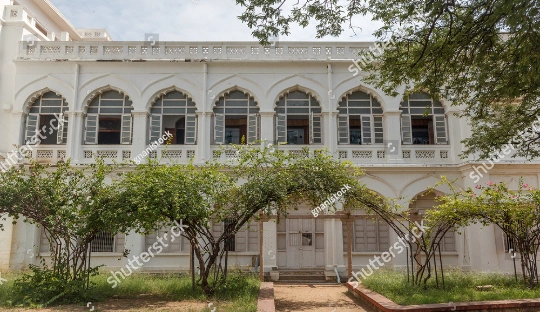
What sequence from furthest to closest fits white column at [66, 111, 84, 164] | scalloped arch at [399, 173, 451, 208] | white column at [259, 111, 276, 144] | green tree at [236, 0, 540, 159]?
1. white column at [259, 111, 276, 144]
2. white column at [66, 111, 84, 164]
3. scalloped arch at [399, 173, 451, 208]
4. green tree at [236, 0, 540, 159]

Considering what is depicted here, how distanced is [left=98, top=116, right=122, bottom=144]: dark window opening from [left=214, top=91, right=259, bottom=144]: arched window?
3.74 m

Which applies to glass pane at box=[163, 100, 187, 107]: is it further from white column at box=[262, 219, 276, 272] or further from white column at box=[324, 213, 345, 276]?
white column at box=[324, 213, 345, 276]

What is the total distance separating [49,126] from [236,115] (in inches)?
279

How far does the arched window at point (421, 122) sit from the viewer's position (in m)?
17.2

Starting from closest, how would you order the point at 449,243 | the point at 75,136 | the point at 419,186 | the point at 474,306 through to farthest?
the point at 474,306, the point at 419,186, the point at 449,243, the point at 75,136

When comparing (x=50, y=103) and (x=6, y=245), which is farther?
(x=50, y=103)

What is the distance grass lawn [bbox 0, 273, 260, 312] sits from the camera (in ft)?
31.6

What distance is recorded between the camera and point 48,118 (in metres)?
17.4

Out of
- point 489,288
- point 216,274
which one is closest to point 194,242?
point 216,274

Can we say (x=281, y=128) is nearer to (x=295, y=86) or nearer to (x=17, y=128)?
(x=295, y=86)

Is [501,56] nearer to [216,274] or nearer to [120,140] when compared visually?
[216,274]

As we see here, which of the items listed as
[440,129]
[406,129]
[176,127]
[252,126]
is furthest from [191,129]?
[440,129]

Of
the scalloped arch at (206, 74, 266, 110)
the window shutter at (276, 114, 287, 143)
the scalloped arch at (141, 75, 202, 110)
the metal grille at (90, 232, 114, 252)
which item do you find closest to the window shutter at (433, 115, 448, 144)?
the window shutter at (276, 114, 287, 143)

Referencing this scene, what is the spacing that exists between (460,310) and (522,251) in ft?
13.2
